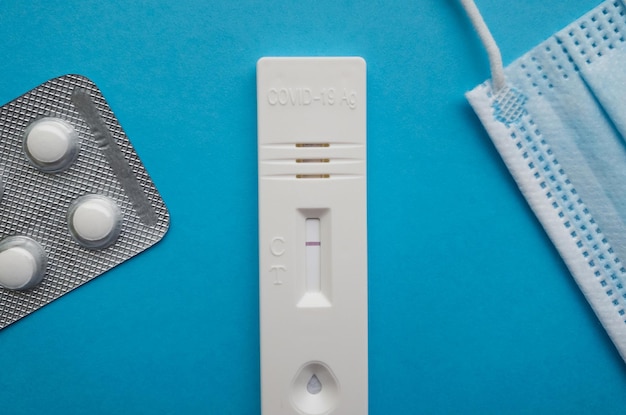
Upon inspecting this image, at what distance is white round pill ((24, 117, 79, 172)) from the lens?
503mm

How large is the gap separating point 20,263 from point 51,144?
4.4 inches

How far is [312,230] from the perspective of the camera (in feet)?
1.70

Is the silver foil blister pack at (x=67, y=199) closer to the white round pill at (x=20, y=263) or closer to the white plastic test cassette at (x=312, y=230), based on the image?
the white round pill at (x=20, y=263)

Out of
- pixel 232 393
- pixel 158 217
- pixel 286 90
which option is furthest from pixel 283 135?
pixel 232 393

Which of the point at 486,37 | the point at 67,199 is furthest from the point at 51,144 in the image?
the point at 486,37

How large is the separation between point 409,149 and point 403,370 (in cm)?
21

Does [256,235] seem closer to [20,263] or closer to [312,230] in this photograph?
[312,230]

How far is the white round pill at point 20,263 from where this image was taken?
0.51m

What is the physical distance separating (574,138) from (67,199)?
1.56 feet

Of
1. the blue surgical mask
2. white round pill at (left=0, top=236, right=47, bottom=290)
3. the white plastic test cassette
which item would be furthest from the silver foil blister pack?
the blue surgical mask

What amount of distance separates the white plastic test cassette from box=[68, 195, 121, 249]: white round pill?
137 mm

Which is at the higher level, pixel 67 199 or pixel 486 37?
pixel 486 37

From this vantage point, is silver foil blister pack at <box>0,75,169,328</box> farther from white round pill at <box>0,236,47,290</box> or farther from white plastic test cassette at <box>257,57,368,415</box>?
white plastic test cassette at <box>257,57,368,415</box>

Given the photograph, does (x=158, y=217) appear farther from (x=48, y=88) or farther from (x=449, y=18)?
(x=449, y=18)
